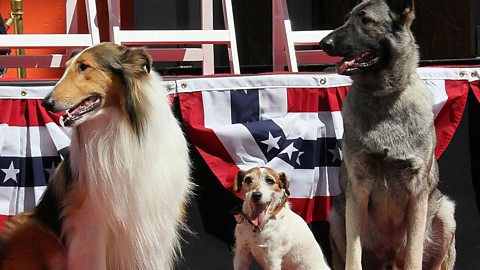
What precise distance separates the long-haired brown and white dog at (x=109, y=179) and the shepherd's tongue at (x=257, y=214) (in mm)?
462

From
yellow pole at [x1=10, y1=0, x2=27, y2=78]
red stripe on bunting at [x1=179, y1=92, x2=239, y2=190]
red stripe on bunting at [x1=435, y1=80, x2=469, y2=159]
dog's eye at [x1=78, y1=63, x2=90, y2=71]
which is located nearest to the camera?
dog's eye at [x1=78, y1=63, x2=90, y2=71]

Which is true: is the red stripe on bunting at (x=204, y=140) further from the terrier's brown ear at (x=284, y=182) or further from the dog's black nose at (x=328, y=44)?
the dog's black nose at (x=328, y=44)

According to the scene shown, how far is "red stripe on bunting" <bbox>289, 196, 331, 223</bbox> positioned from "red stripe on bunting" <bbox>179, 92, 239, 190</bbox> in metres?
0.44

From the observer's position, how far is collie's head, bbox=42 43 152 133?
12.2 feet

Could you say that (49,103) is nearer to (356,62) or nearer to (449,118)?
(356,62)

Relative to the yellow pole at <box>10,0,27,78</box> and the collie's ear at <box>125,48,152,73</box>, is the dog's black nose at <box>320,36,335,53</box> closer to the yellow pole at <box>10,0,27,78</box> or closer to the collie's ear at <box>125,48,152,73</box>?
the collie's ear at <box>125,48,152,73</box>

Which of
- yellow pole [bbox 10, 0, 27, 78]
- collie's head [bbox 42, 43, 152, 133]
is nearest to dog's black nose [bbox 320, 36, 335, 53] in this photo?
collie's head [bbox 42, 43, 152, 133]

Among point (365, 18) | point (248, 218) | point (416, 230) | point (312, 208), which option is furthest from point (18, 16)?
point (416, 230)

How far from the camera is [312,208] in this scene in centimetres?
497

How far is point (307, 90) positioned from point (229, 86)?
0.49 m

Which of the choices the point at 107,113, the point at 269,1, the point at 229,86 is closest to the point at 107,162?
the point at 107,113

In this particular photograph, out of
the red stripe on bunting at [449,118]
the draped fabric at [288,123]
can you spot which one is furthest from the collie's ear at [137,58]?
the red stripe on bunting at [449,118]

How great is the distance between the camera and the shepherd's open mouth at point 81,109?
3703mm

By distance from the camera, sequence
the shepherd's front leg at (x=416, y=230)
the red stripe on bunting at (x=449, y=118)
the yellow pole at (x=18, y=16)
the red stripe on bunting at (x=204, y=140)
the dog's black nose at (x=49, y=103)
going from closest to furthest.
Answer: the dog's black nose at (x=49, y=103) < the shepherd's front leg at (x=416, y=230) < the red stripe on bunting at (x=204, y=140) < the red stripe on bunting at (x=449, y=118) < the yellow pole at (x=18, y=16)
